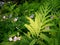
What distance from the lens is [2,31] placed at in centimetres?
488

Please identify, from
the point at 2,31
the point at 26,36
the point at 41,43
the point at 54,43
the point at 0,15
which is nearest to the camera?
the point at 54,43

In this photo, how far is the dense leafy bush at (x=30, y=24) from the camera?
411 centimetres

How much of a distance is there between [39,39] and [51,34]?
1.00ft

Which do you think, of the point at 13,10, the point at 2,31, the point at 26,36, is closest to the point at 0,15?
the point at 13,10

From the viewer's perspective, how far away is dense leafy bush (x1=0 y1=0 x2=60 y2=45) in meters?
4.11

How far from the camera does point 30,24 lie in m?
4.26

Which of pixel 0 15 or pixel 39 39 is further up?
pixel 0 15

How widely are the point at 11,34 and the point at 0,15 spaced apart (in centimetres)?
122

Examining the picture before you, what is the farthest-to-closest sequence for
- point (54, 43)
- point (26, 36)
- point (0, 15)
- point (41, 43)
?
point (0, 15), point (26, 36), point (41, 43), point (54, 43)

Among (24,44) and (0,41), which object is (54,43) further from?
(0,41)

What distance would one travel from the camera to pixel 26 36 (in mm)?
4402

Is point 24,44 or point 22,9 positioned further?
point 22,9

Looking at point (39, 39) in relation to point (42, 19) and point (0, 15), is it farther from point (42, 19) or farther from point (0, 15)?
point (0, 15)

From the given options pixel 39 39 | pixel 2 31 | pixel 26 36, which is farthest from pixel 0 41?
pixel 39 39
